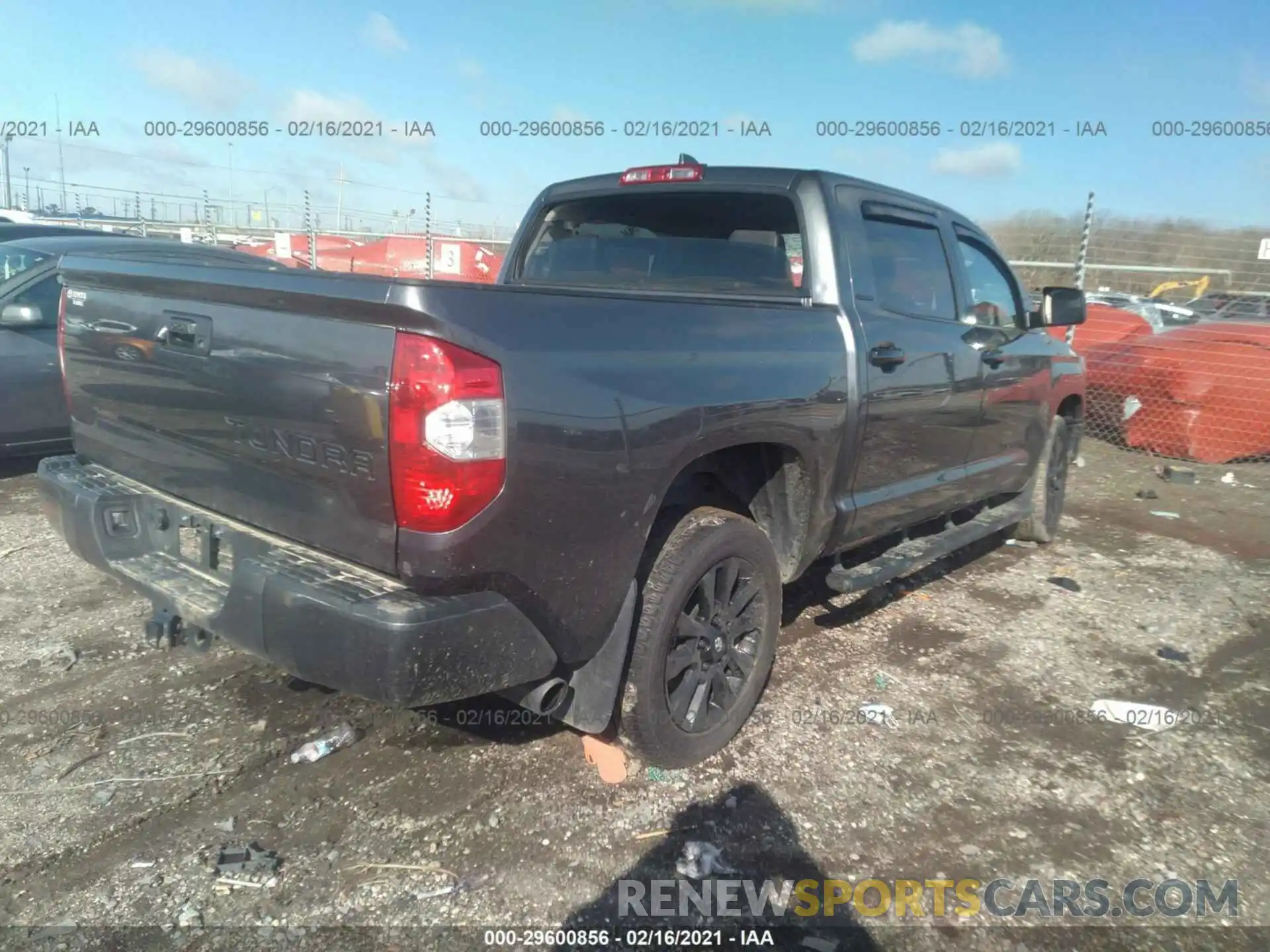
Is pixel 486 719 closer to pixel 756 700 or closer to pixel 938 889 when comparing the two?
pixel 756 700

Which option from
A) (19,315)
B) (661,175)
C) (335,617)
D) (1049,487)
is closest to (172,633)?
(335,617)

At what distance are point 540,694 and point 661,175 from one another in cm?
245

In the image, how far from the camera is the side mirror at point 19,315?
524cm

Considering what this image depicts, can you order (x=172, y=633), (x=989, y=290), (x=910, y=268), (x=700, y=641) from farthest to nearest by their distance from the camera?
1. (x=989, y=290)
2. (x=910, y=268)
3. (x=700, y=641)
4. (x=172, y=633)

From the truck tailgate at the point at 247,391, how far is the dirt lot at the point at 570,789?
0.92m

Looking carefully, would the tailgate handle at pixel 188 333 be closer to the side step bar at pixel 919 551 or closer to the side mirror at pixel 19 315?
the side step bar at pixel 919 551

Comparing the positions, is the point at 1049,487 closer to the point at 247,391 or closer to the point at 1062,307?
the point at 1062,307

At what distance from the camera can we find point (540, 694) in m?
2.45

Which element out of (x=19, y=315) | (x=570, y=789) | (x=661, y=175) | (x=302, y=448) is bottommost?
(x=570, y=789)

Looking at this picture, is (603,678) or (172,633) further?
(172,633)

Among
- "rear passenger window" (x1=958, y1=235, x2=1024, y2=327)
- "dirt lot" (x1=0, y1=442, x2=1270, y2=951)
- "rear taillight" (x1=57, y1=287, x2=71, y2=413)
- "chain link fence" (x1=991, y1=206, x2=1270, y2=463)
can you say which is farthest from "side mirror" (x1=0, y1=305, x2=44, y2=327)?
"chain link fence" (x1=991, y1=206, x2=1270, y2=463)

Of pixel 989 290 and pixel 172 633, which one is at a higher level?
pixel 989 290

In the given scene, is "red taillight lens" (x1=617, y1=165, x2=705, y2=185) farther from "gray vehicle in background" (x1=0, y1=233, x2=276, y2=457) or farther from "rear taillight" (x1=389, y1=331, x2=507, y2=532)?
"gray vehicle in background" (x1=0, y1=233, x2=276, y2=457)

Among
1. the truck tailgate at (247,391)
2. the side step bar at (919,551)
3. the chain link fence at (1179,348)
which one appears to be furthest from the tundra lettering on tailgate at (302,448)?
the chain link fence at (1179,348)
